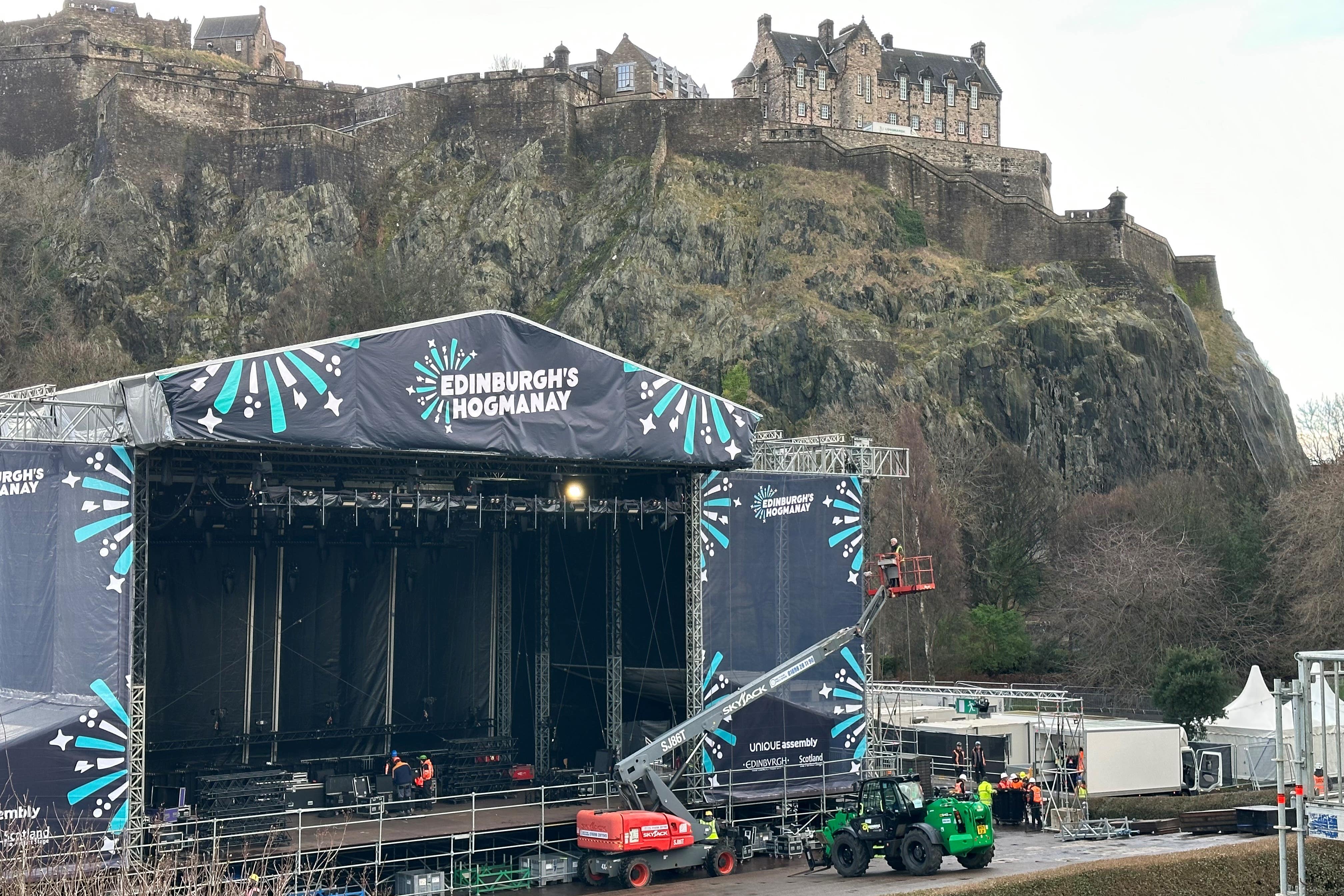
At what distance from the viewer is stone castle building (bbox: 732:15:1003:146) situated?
241ft

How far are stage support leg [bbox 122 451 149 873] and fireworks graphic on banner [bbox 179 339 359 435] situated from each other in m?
1.43

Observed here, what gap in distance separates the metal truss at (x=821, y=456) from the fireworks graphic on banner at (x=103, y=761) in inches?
434

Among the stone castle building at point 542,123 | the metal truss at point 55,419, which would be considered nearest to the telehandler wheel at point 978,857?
the metal truss at point 55,419

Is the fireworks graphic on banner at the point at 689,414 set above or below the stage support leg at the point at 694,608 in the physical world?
above

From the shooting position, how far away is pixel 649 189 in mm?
Result: 62250

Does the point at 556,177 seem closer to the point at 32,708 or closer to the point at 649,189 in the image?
the point at 649,189

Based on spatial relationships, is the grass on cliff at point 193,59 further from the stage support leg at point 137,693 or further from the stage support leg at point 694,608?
the stage support leg at point 137,693

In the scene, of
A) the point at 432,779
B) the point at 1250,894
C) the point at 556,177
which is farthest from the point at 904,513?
the point at 1250,894

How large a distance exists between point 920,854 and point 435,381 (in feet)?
31.3

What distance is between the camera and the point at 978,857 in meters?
22.4

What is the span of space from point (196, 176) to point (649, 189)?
17000 millimetres

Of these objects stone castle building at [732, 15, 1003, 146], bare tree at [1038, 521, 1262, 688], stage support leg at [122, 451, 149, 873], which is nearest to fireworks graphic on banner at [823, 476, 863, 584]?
stage support leg at [122, 451, 149, 873]

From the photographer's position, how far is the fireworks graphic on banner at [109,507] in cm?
2011

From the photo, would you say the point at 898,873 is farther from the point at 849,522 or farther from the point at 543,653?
the point at 543,653
